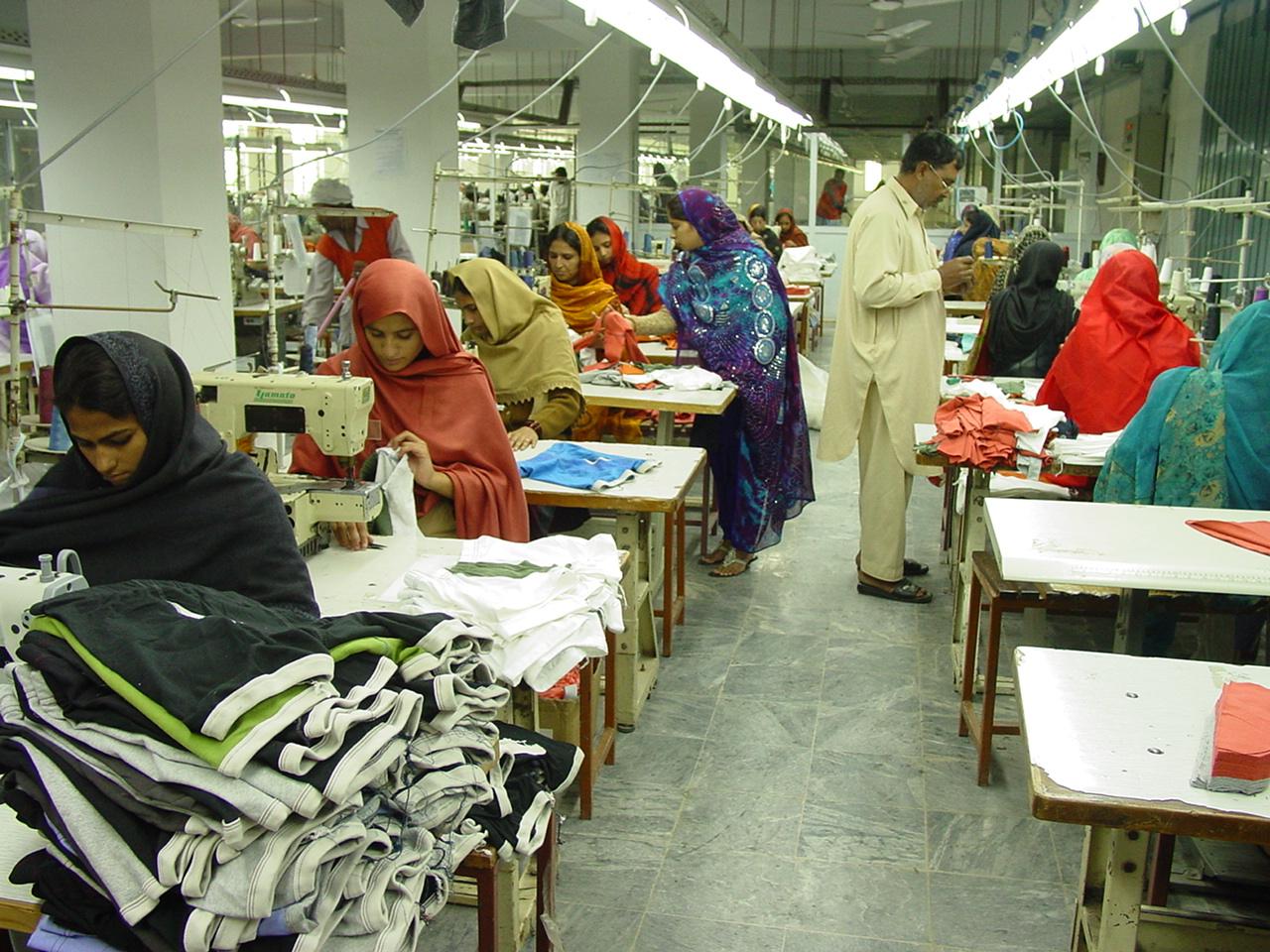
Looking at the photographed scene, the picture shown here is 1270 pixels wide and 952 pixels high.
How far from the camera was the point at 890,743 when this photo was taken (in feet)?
11.2

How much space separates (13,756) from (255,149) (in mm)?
9370

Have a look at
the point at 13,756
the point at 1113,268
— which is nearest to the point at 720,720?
the point at 1113,268

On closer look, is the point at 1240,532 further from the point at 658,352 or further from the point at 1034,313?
the point at 658,352

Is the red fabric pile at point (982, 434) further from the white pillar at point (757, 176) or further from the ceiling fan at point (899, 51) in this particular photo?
the white pillar at point (757, 176)

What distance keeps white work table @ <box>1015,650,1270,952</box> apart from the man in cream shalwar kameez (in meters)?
2.51

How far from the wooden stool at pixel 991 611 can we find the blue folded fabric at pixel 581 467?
98 cm

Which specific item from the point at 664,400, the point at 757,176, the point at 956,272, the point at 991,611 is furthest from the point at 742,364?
the point at 757,176

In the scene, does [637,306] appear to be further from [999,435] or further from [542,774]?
[542,774]

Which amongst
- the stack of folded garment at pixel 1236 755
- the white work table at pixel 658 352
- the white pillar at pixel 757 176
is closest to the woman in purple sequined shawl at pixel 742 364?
the white work table at pixel 658 352

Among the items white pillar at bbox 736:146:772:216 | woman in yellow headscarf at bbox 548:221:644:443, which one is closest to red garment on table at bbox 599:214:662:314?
woman in yellow headscarf at bbox 548:221:644:443

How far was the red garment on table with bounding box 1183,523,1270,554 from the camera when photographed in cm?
242

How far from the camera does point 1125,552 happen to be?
7.70 ft

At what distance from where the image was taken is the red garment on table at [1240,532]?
7.93 ft

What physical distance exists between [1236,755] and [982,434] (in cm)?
207
